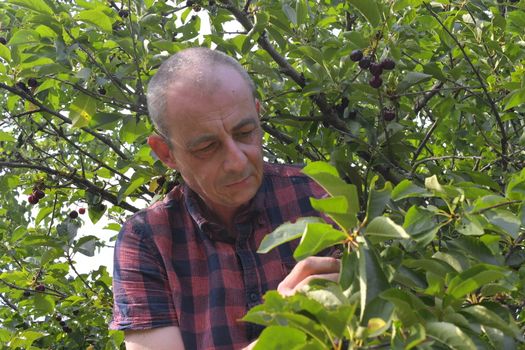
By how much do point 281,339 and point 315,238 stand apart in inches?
6.6

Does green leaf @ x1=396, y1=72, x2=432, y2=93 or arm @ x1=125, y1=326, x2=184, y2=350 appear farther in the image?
green leaf @ x1=396, y1=72, x2=432, y2=93

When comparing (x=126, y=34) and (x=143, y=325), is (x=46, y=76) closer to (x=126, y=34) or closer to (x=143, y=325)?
(x=126, y=34)

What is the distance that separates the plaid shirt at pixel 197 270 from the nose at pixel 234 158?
26 centimetres

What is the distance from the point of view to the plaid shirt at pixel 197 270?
2.12 m

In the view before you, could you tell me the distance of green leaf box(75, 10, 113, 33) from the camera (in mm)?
2662

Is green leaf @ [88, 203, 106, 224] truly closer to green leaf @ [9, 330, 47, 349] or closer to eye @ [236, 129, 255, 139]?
green leaf @ [9, 330, 47, 349]

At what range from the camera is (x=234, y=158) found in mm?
2049

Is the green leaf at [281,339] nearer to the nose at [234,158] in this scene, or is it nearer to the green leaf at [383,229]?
the green leaf at [383,229]

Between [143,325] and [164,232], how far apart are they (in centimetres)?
31

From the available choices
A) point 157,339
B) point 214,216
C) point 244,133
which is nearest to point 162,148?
point 214,216

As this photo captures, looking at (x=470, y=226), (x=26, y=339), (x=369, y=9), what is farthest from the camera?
(x=26, y=339)

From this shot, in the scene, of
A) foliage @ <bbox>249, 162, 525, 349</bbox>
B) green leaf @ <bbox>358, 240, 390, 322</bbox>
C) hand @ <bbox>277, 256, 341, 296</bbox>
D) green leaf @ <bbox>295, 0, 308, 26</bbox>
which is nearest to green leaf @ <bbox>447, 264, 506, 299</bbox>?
foliage @ <bbox>249, 162, 525, 349</bbox>

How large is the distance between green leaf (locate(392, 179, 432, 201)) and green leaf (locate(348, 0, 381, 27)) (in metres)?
1.16

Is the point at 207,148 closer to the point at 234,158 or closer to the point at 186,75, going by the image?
the point at 234,158
